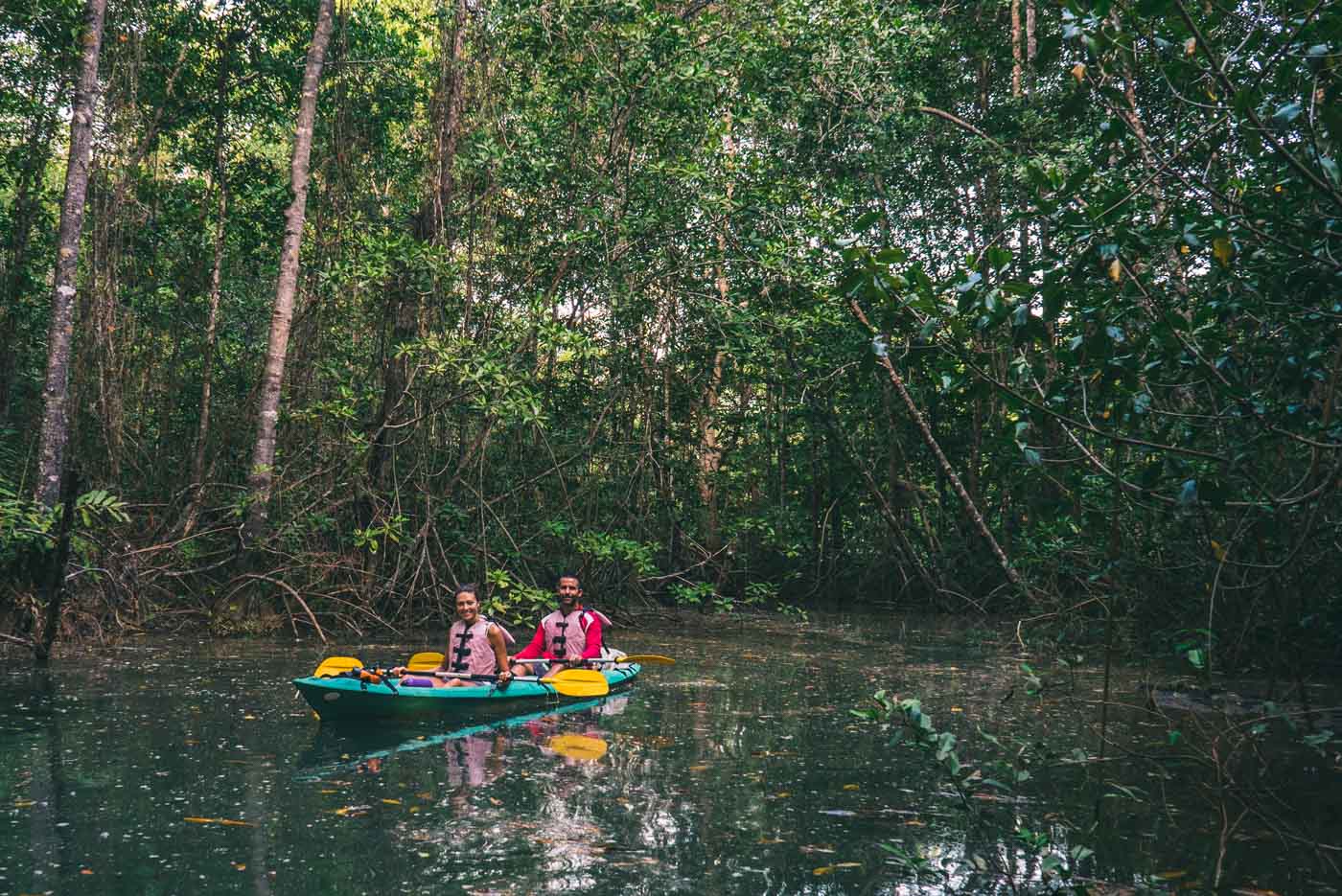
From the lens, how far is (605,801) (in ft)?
17.9

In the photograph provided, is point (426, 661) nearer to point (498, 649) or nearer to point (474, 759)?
point (498, 649)

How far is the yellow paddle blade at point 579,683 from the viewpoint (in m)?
8.35

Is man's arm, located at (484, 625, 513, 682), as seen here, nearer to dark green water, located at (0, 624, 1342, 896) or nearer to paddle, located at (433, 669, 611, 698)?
paddle, located at (433, 669, 611, 698)

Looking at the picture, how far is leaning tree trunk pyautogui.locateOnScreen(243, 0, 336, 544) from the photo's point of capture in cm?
1194

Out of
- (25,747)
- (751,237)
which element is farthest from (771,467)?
(25,747)

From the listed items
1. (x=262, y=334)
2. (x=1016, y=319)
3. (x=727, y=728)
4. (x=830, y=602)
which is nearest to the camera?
(x=1016, y=319)

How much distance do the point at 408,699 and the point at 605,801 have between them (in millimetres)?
2297

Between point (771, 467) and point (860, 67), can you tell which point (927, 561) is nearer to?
point (771, 467)

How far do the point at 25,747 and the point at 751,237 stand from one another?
345 inches

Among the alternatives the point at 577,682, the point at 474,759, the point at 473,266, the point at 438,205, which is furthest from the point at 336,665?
the point at 438,205

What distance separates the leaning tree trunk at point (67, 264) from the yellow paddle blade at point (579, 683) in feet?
16.1

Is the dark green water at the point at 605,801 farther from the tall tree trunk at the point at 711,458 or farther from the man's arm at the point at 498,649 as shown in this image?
the tall tree trunk at the point at 711,458

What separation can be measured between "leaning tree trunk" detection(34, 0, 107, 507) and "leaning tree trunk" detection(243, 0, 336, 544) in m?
2.05

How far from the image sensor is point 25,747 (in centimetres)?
623
